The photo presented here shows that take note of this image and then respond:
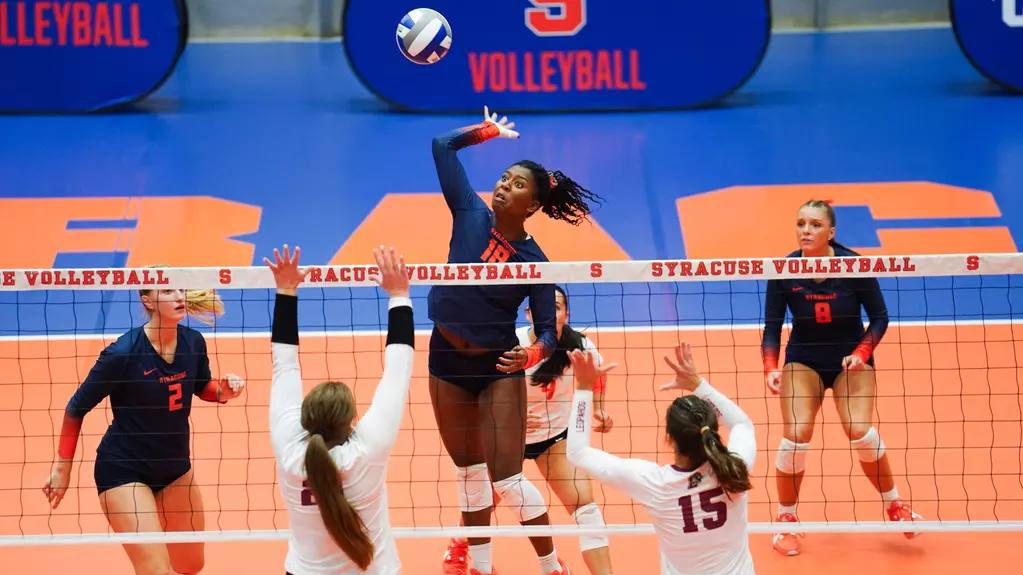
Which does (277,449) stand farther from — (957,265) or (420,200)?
(420,200)

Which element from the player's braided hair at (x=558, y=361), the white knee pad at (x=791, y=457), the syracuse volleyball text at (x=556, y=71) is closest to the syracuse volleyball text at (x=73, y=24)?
the syracuse volleyball text at (x=556, y=71)

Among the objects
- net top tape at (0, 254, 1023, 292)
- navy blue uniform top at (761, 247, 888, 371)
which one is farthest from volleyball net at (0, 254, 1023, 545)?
navy blue uniform top at (761, 247, 888, 371)

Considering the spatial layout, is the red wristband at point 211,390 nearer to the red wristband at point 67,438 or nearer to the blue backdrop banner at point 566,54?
the red wristband at point 67,438

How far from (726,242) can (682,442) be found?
6.86 meters

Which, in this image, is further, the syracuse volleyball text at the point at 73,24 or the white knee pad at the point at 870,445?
the syracuse volleyball text at the point at 73,24

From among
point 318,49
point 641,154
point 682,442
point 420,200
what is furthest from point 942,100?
point 682,442

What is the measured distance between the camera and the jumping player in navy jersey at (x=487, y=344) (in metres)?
5.46

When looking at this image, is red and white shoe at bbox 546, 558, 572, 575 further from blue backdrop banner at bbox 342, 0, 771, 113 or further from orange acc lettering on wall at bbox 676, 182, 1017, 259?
blue backdrop banner at bbox 342, 0, 771, 113

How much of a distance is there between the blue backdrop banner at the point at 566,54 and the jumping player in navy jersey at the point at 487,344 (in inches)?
284

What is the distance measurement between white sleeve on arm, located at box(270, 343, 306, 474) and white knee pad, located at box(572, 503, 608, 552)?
213cm

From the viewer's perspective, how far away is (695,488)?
3.93 m

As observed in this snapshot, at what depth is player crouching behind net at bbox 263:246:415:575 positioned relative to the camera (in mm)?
3715

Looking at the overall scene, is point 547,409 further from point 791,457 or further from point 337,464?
point 337,464

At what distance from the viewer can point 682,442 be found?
3936 mm
